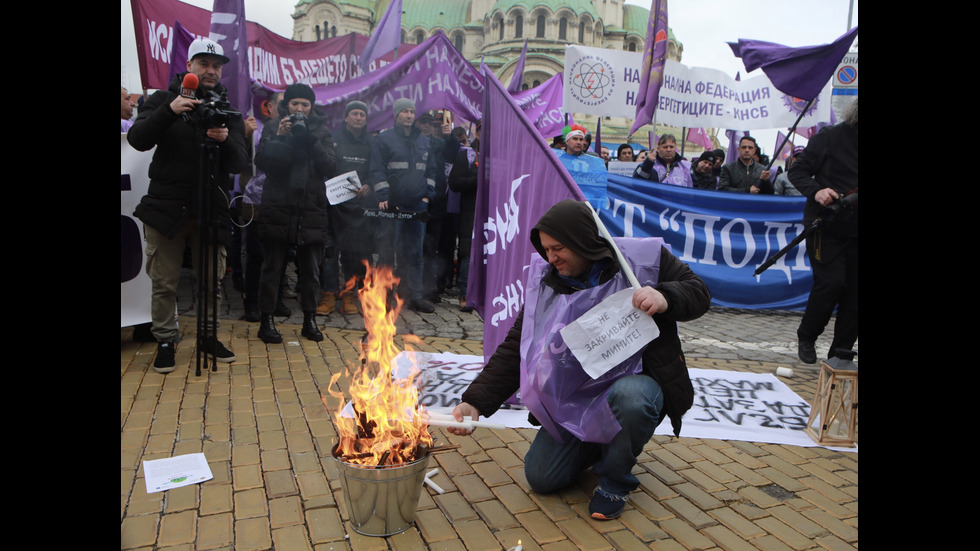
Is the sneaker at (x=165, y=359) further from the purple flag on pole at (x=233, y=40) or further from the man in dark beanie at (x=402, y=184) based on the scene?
the man in dark beanie at (x=402, y=184)

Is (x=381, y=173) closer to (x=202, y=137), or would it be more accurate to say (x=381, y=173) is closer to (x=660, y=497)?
(x=202, y=137)

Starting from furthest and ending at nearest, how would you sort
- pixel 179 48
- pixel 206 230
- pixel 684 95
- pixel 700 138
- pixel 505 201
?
pixel 700 138, pixel 684 95, pixel 179 48, pixel 206 230, pixel 505 201

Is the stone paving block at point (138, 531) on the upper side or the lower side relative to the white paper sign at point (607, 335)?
lower

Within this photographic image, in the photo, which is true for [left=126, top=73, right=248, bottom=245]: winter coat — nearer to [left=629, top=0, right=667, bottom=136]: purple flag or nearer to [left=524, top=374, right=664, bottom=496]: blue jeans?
[left=524, top=374, right=664, bottom=496]: blue jeans

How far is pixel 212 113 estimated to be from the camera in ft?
14.6

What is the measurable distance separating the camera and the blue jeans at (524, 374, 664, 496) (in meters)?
3.09

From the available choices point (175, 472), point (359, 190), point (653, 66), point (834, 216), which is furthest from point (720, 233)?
point (175, 472)

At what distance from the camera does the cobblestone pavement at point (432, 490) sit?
8.84 ft

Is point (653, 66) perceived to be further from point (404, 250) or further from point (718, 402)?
point (718, 402)

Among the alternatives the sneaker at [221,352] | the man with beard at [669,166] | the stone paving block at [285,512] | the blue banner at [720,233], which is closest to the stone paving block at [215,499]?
the stone paving block at [285,512]

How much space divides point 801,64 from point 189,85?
6.52 m

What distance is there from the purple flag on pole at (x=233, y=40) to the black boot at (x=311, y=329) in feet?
6.88

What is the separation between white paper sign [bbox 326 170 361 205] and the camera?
636cm

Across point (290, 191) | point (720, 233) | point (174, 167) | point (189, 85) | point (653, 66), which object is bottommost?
point (720, 233)
